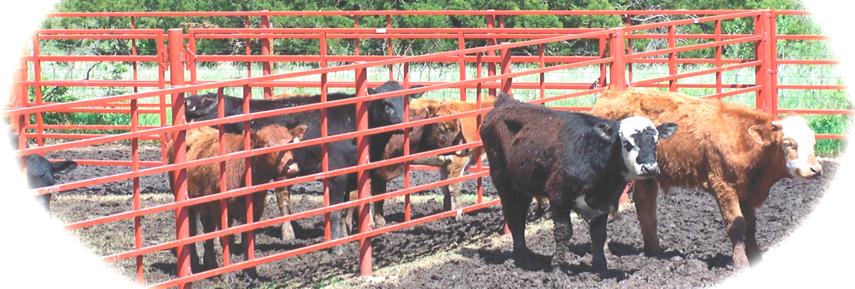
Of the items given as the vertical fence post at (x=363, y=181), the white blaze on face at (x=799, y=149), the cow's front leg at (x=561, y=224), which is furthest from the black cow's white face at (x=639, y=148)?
the vertical fence post at (x=363, y=181)

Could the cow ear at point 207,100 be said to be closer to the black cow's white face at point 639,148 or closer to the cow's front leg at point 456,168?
the cow's front leg at point 456,168

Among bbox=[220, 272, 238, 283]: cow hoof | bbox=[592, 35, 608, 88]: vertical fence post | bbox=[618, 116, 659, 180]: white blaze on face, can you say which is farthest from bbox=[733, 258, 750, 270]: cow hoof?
bbox=[220, 272, 238, 283]: cow hoof

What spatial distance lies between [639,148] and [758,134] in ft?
3.54

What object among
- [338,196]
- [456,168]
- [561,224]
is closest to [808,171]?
[561,224]

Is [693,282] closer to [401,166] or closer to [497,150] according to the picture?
[497,150]

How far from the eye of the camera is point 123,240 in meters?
11.1

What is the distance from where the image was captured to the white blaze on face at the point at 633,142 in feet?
29.7

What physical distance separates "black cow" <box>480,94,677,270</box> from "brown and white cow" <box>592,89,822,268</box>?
0.51m

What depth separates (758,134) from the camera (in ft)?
31.5

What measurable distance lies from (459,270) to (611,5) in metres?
15.1

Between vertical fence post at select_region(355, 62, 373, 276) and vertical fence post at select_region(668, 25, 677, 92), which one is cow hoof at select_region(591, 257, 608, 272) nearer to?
vertical fence post at select_region(355, 62, 373, 276)

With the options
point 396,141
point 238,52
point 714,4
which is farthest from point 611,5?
point 396,141

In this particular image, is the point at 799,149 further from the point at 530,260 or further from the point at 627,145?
the point at 530,260

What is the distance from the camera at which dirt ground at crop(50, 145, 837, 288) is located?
9305 mm
